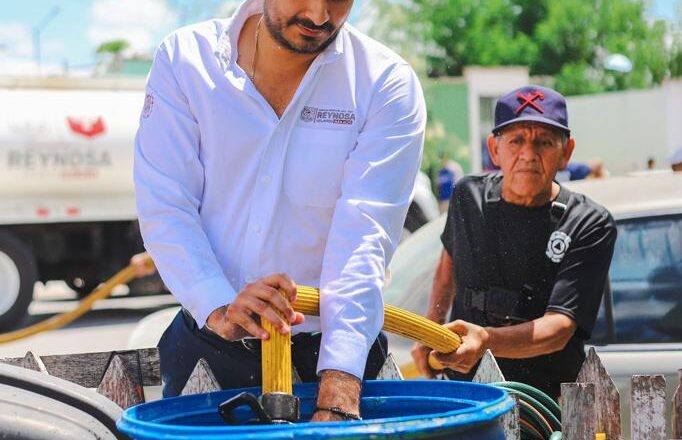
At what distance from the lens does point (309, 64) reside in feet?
9.29

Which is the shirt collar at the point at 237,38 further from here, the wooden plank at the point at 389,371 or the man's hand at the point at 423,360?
the man's hand at the point at 423,360

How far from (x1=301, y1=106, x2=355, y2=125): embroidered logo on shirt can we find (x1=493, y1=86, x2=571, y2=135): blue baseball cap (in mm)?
1154

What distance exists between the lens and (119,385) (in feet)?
9.68

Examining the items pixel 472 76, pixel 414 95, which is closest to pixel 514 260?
pixel 414 95

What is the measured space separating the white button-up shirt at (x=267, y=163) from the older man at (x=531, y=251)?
0.92 meters

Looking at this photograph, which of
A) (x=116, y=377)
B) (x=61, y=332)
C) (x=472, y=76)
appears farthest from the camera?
(x=472, y=76)

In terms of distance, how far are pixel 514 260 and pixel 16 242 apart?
37.7 feet

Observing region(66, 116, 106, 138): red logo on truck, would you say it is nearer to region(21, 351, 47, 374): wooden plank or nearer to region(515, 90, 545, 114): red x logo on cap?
region(515, 90, 545, 114): red x logo on cap

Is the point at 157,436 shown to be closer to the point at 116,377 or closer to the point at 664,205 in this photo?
the point at 116,377

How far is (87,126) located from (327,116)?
12.6 meters

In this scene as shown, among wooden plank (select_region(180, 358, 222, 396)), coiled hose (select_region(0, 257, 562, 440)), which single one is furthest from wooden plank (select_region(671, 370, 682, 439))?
wooden plank (select_region(180, 358, 222, 396))

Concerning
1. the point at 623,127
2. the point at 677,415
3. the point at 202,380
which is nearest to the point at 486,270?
the point at 677,415

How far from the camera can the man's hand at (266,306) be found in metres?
2.36

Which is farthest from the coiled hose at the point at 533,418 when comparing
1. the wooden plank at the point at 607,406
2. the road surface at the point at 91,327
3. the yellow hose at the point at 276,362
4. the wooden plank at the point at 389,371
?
the road surface at the point at 91,327
